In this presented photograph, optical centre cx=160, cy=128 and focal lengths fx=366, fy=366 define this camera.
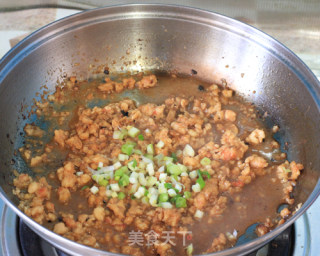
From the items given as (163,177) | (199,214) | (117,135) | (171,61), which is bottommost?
(199,214)

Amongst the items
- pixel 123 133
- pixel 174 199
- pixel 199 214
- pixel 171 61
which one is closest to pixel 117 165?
pixel 123 133

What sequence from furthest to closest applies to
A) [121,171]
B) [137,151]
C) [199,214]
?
[137,151], [121,171], [199,214]

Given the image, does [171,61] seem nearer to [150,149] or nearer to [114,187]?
[150,149]

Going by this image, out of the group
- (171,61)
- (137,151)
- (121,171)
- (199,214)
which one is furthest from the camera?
(171,61)

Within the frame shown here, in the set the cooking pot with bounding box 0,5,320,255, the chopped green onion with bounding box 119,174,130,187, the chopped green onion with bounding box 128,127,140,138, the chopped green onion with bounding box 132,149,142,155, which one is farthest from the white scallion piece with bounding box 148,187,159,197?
the cooking pot with bounding box 0,5,320,255

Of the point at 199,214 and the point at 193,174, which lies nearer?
the point at 199,214

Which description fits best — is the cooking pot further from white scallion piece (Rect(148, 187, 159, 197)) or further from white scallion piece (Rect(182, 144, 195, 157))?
white scallion piece (Rect(148, 187, 159, 197))
